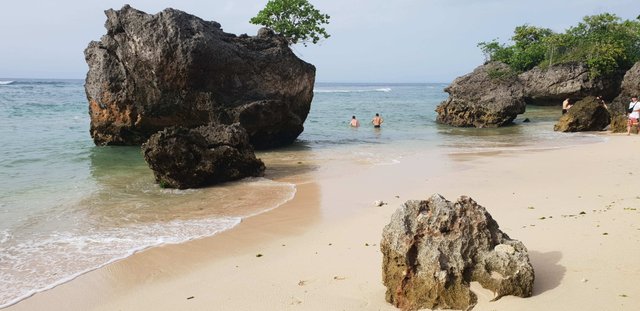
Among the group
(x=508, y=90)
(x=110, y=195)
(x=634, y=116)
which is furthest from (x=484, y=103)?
(x=110, y=195)

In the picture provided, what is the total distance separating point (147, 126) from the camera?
18047mm

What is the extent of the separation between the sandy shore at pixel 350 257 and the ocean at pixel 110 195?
1.75 ft

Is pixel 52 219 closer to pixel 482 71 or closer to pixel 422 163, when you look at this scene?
pixel 422 163

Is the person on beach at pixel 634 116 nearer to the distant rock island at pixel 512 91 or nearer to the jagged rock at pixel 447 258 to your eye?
the distant rock island at pixel 512 91

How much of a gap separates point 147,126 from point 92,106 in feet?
7.48

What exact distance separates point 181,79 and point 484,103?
18184 millimetres

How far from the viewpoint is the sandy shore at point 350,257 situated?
495 centimetres

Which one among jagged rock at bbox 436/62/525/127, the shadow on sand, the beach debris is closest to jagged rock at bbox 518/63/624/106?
jagged rock at bbox 436/62/525/127

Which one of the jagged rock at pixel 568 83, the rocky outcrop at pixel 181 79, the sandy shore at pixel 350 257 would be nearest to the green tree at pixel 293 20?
the rocky outcrop at pixel 181 79

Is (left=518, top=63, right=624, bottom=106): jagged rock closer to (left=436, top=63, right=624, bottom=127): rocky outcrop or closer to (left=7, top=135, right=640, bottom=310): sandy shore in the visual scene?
(left=436, top=63, right=624, bottom=127): rocky outcrop

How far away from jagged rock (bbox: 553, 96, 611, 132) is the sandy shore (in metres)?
13.1

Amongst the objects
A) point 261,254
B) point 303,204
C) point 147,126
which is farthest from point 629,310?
point 147,126

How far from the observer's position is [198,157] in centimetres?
1187

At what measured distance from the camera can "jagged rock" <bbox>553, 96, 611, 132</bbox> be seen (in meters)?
23.1
